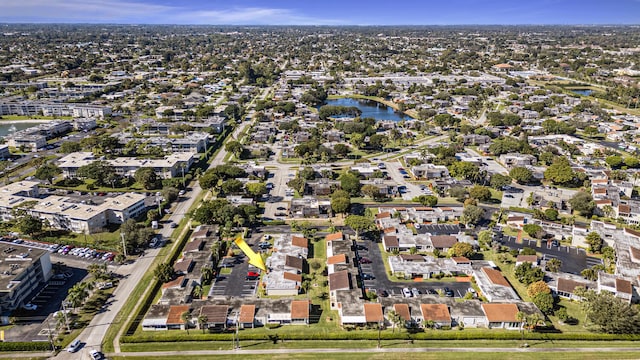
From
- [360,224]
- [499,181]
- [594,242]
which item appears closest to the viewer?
[594,242]

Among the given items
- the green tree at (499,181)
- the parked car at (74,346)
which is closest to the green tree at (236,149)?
the green tree at (499,181)

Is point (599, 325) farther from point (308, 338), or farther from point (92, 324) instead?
point (92, 324)

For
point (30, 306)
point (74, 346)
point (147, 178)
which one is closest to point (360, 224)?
point (74, 346)

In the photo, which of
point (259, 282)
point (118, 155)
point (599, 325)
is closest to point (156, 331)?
point (259, 282)

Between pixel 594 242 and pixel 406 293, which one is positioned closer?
pixel 406 293

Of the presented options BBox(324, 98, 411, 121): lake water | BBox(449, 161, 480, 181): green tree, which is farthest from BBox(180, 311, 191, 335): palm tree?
BBox(324, 98, 411, 121): lake water

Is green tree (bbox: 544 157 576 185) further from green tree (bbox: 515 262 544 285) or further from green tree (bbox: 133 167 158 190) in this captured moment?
green tree (bbox: 133 167 158 190)

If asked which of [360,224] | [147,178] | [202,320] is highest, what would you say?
[147,178]

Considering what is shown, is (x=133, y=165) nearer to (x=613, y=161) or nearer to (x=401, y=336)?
(x=401, y=336)
